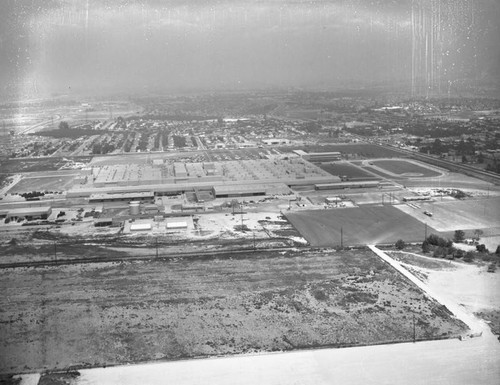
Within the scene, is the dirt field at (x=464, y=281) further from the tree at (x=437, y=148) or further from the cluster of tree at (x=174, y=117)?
the cluster of tree at (x=174, y=117)

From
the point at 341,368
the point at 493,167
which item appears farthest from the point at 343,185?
the point at 341,368

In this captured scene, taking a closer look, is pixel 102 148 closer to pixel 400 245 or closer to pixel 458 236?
pixel 400 245

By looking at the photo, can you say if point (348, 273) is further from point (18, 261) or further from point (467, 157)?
point (467, 157)

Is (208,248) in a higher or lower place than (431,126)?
lower

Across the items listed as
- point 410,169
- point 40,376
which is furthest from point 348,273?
point 410,169

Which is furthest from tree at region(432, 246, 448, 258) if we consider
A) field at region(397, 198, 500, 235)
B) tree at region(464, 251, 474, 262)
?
field at region(397, 198, 500, 235)

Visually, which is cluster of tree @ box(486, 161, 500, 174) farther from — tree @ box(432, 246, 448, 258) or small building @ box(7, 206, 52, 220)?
small building @ box(7, 206, 52, 220)
